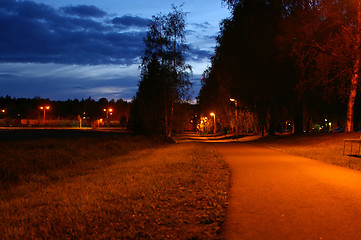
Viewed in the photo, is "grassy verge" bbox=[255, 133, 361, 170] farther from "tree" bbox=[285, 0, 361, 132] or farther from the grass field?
the grass field

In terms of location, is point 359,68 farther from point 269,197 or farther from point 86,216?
point 86,216

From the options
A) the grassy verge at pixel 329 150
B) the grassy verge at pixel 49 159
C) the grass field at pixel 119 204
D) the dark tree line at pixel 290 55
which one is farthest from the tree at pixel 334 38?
the grassy verge at pixel 49 159

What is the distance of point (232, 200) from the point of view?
7.81 m

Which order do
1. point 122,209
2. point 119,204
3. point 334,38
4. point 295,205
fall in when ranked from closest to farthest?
point 122,209 < point 295,205 < point 119,204 < point 334,38

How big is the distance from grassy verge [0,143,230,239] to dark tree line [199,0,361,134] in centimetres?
1555

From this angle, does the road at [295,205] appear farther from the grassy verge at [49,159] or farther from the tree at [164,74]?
the tree at [164,74]

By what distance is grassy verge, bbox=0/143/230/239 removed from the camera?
18.2 ft

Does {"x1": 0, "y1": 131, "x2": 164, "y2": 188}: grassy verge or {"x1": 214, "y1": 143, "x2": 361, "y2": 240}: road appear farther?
{"x1": 0, "y1": 131, "x2": 164, "y2": 188}: grassy verge

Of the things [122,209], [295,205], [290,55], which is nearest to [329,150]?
[290,55]

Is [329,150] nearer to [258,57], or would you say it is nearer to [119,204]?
[258,57]

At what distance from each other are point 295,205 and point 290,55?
22.1 metres

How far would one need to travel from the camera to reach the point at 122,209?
7.00 metres

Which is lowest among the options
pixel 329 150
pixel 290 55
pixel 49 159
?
pixel 49 159

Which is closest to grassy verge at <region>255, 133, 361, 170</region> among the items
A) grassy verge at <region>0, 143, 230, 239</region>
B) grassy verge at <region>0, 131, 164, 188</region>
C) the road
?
A: the road
